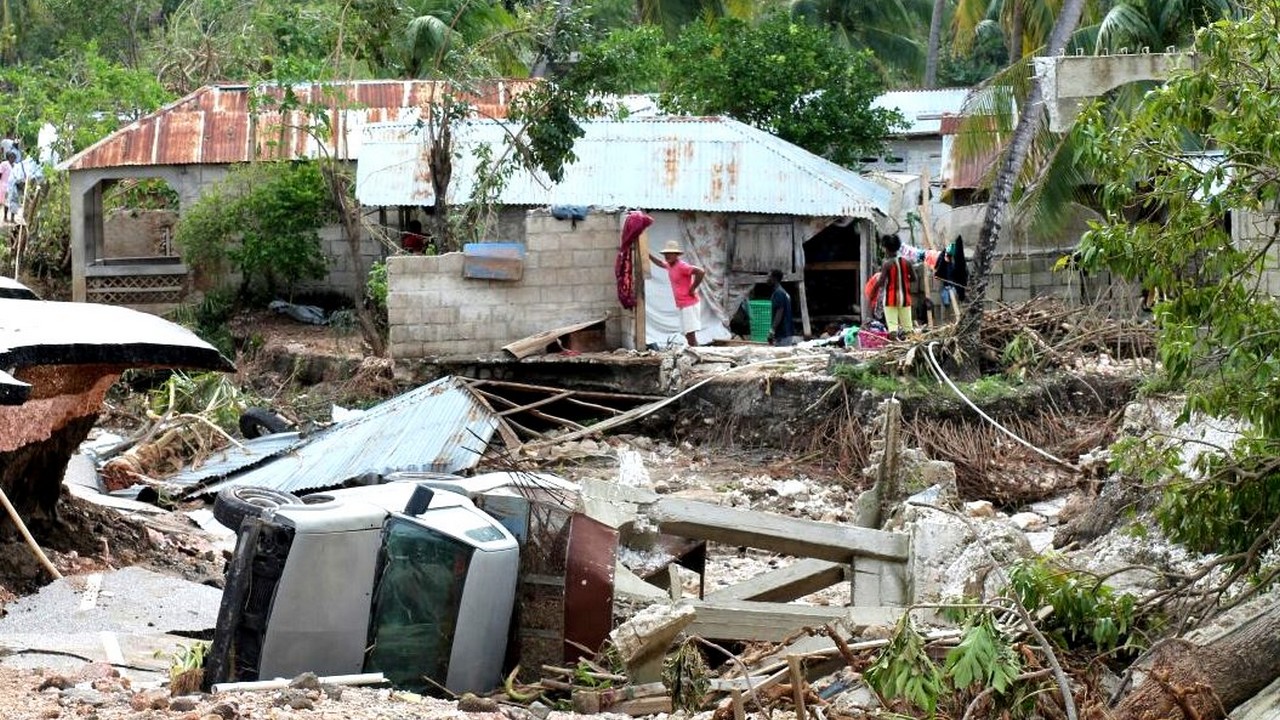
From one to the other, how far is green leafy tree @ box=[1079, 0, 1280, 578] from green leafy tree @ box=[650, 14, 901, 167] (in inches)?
753

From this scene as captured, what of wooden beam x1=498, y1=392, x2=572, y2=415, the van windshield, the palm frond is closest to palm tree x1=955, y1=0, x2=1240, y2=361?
wooden beam x1=498, y1=392, x2=572, y2=415

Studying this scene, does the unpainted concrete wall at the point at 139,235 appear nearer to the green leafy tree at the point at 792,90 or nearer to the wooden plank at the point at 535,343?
the green leafy tree at the point at 792,90

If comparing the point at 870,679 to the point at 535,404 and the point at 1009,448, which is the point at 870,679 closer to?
the point at 1009,448

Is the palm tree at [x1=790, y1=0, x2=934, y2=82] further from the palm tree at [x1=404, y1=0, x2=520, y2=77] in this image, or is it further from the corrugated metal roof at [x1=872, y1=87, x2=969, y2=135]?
the palm tree at [x1=404, y1=0, x2=520, y2=77]

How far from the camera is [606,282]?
63.4 ft

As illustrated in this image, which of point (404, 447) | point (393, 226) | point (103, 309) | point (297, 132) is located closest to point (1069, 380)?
point (404, 447)

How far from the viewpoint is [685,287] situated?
2002cm

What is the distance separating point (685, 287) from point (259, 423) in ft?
16.4

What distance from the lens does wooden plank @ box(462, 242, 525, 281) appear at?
1908 cm

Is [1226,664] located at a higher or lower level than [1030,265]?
lower

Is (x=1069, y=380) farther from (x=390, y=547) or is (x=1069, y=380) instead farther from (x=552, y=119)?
→ (x=390, y=547)

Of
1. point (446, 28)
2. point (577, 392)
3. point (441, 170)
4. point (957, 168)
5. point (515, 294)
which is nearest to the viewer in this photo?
point (577, 392)

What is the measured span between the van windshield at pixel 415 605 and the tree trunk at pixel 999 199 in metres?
10.2

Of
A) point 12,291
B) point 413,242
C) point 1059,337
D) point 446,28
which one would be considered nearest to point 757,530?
point 12,291
